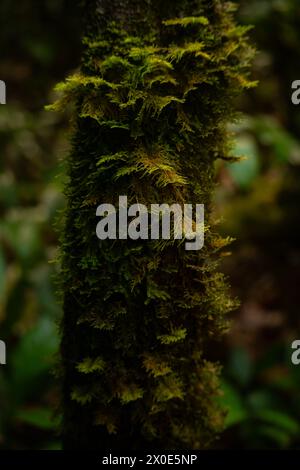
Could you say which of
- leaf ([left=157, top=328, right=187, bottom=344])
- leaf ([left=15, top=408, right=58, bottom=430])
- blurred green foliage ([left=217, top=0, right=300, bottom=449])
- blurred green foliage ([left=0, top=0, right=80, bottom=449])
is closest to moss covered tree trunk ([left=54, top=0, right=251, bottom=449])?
leaf ([left=157, top=328, right=187, bottom=344])

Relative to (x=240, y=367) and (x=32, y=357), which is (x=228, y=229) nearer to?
(x=240, y=367)

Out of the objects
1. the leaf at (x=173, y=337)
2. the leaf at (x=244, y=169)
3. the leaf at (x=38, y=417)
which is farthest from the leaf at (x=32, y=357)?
the leaf at (x=173, y=337)

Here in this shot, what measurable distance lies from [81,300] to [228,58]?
0.61 m

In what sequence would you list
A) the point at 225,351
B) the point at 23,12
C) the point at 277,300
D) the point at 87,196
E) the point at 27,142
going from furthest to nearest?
the point at 23,12 → the point at 27,142 → the point at 277,300 → the point at 225,351 → the point at 87,196

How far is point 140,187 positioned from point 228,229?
229cm

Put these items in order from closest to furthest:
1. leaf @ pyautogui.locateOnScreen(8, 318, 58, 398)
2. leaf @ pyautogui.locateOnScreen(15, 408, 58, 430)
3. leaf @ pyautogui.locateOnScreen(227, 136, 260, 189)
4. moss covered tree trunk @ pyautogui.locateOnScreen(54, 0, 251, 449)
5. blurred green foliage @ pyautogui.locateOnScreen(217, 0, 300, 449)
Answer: moss covered tree trunk @ pyautogui.locateOnScreen(54, 0, 251, 449), leaf @ pyautogui.locateOnScreen(15, 408, 58, 430), leaf @ pyautogui.locateOnScreen(8, 318, 58, 398), leaf @ pyautogui.locateOnScreen(227, 136, 260, 189), blurred green foliage @ pyautogui.locateOnScreen(217, 0, 300, 449)

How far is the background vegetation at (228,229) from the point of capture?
237 cm

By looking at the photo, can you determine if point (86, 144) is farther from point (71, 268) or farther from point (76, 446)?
point (76, 446)

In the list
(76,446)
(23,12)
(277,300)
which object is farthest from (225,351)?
(23,12)

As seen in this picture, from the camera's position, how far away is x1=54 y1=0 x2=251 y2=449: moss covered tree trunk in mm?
1097

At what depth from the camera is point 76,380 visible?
1236mm

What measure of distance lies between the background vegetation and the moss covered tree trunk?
0.60ft

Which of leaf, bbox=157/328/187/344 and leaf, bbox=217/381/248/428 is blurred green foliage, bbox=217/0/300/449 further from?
leaf, bbox=157/328/187/344

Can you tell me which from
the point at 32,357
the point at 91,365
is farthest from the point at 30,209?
the point at 91,365
